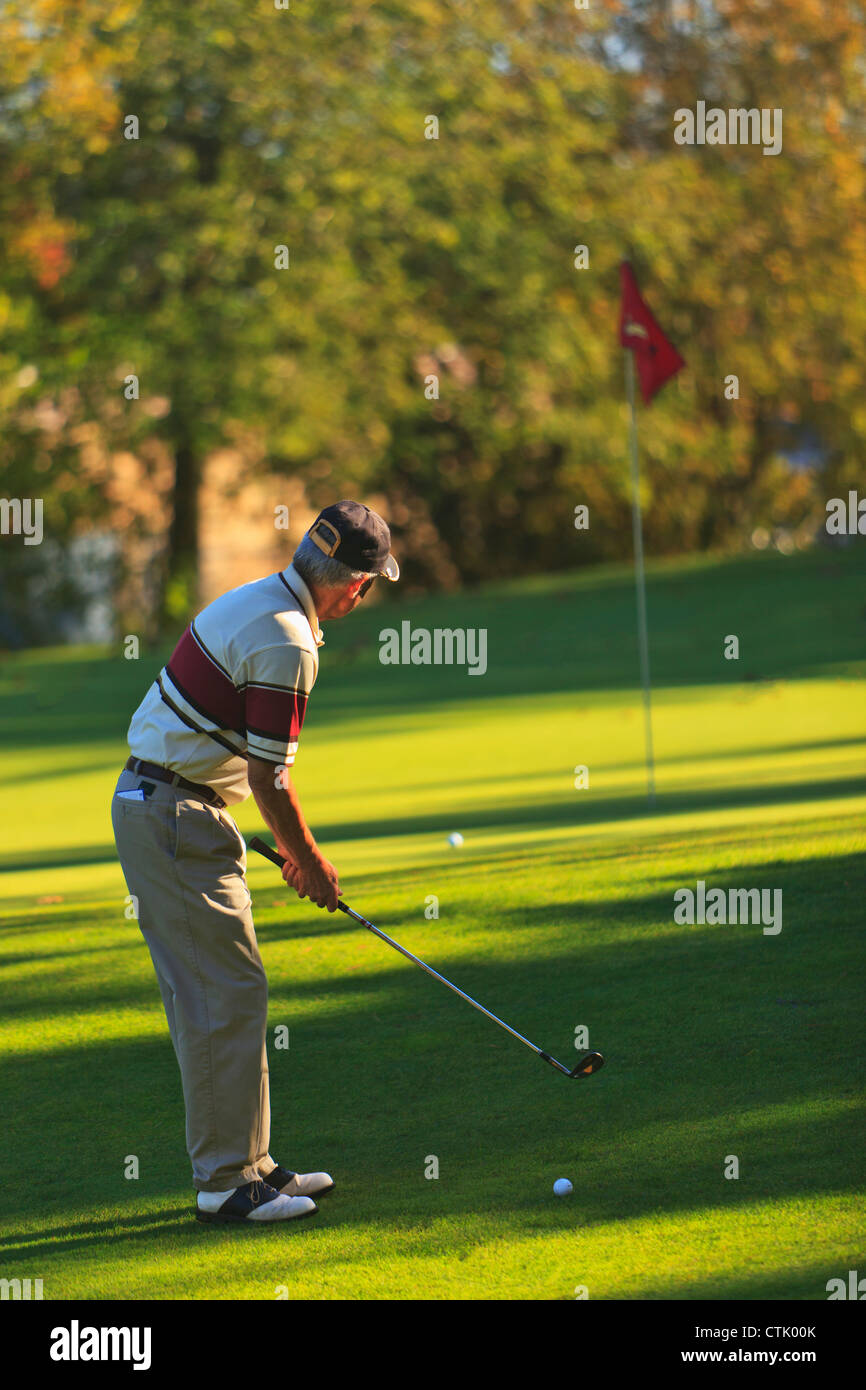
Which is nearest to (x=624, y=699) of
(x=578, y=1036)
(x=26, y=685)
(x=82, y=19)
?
(x=26, y=685)

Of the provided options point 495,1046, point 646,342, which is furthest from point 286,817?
point 646,342

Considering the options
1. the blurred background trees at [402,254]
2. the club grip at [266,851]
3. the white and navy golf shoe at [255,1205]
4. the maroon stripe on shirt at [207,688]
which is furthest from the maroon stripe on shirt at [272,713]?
the blurred background trees at [402,254]

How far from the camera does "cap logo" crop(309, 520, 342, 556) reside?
4793mm

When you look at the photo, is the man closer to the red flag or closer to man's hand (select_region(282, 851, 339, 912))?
man's hand (select_region(282, 851, 339, 912))

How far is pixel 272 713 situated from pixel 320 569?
1.45 feet

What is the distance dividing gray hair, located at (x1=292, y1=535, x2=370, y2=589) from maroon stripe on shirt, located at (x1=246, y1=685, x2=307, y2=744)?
351 mm

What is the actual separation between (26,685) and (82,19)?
11.6 m

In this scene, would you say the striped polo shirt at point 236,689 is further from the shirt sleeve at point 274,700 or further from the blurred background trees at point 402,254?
the blurred background trees at point 402,254

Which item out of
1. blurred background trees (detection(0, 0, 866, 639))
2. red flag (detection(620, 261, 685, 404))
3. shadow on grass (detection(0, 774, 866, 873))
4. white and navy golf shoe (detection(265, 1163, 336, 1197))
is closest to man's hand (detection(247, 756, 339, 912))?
white and navy golf shoe (detection(265, 1163, 336, 1197))

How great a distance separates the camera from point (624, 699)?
1786cm

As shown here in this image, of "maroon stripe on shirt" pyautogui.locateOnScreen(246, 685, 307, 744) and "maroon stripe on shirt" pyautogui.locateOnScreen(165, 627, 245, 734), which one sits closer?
"maroon stripe on shirt" pyautogui.locateOnScreen(246, 685, 307, 744)

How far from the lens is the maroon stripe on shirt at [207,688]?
4789 mm

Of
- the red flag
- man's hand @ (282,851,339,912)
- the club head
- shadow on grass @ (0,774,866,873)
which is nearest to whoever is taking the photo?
man's hand @ (282,851,339,912)
